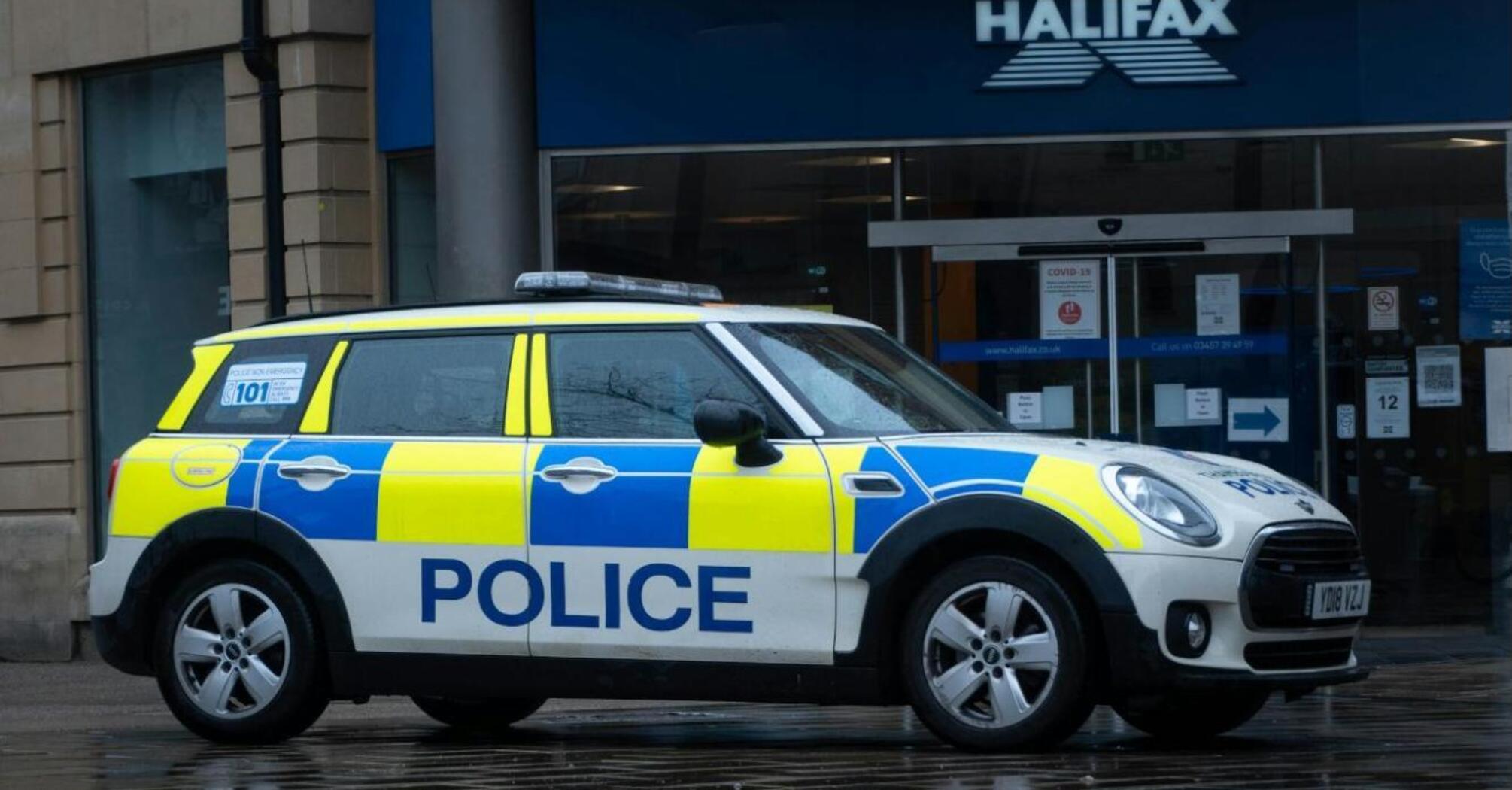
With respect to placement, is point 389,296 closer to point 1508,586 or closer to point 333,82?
point 333,82

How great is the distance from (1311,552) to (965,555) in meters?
1.11

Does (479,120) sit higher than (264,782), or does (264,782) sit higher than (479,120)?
(479,120)

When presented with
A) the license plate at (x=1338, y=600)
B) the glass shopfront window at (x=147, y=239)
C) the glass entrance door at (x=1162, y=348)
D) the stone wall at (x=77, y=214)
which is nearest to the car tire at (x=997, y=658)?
the license plate at (x=1338, y=600)

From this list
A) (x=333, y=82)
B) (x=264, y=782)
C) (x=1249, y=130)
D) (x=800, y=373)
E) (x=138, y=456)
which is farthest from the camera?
(x=333, y=82)

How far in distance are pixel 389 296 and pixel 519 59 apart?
6.71ft

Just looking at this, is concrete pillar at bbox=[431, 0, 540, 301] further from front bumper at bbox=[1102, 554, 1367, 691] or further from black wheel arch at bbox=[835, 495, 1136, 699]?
front bumper at bbox=[1102, 554, 1367, 691]

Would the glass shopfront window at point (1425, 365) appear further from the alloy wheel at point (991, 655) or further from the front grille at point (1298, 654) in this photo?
the alloy wheel at point (991, 655)

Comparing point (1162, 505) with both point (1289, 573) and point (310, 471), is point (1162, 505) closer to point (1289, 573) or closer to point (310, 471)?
point (1289, 573)

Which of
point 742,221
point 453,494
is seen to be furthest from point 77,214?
point 453,494

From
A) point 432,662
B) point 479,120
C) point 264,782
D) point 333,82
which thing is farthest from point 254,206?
point 264,782

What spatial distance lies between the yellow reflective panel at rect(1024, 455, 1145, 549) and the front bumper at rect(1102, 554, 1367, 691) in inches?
2.7

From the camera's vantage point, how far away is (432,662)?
344 inches

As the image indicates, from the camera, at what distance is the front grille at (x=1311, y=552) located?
7.84m

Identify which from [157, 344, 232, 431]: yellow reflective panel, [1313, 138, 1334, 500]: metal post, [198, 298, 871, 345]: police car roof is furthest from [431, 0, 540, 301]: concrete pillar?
[198, 298, 871, 345]: police car roof
